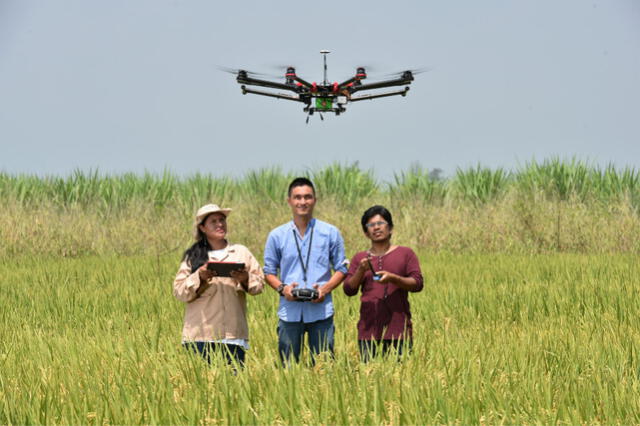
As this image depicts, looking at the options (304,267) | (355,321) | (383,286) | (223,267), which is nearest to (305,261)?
(304,267)

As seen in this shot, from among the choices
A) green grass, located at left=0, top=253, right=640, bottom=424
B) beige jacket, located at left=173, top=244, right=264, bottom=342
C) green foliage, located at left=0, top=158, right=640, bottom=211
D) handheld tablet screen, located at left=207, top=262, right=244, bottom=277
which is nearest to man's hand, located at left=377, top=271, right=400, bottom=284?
green grass, located at left=0, top=253, right=640, bottom=424

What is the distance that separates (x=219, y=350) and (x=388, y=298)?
1.22 m

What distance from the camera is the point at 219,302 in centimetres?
492

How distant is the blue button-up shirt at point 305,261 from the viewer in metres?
5.07

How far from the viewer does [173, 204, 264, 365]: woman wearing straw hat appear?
4879 mm

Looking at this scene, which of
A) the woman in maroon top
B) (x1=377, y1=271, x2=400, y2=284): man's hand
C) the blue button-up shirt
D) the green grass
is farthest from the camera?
the blue button-up shirt

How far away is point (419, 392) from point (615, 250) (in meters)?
16.8

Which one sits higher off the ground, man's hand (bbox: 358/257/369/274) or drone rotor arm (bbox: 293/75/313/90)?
drone rotor arm (bbox: 293/75/313/90)

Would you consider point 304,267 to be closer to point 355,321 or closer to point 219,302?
point 219,302

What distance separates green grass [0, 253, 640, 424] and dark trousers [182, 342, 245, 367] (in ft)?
0.35

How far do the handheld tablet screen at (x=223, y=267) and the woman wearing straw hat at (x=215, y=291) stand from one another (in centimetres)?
20

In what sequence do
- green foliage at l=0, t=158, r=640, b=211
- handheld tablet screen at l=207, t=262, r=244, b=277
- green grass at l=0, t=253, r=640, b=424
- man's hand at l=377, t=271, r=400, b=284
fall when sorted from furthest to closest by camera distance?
green foliage at l=0, t=158, r=640, b=211 → man's hand at l=377, t=271, r=400, b=284 → handheld tablet screen at l=207, t=262, r=244, b=277 → green grass at l=0, t=253, r=640, b=424

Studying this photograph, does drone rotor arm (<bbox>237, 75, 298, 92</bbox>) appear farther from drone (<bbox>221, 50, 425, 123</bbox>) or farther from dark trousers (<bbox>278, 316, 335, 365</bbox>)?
dark trousers (<bbox>278, 316, 335, 365</bbox>)

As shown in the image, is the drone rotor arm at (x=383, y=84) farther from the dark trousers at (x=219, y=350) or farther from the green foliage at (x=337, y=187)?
the dark trousers at (x=219, y=350)
